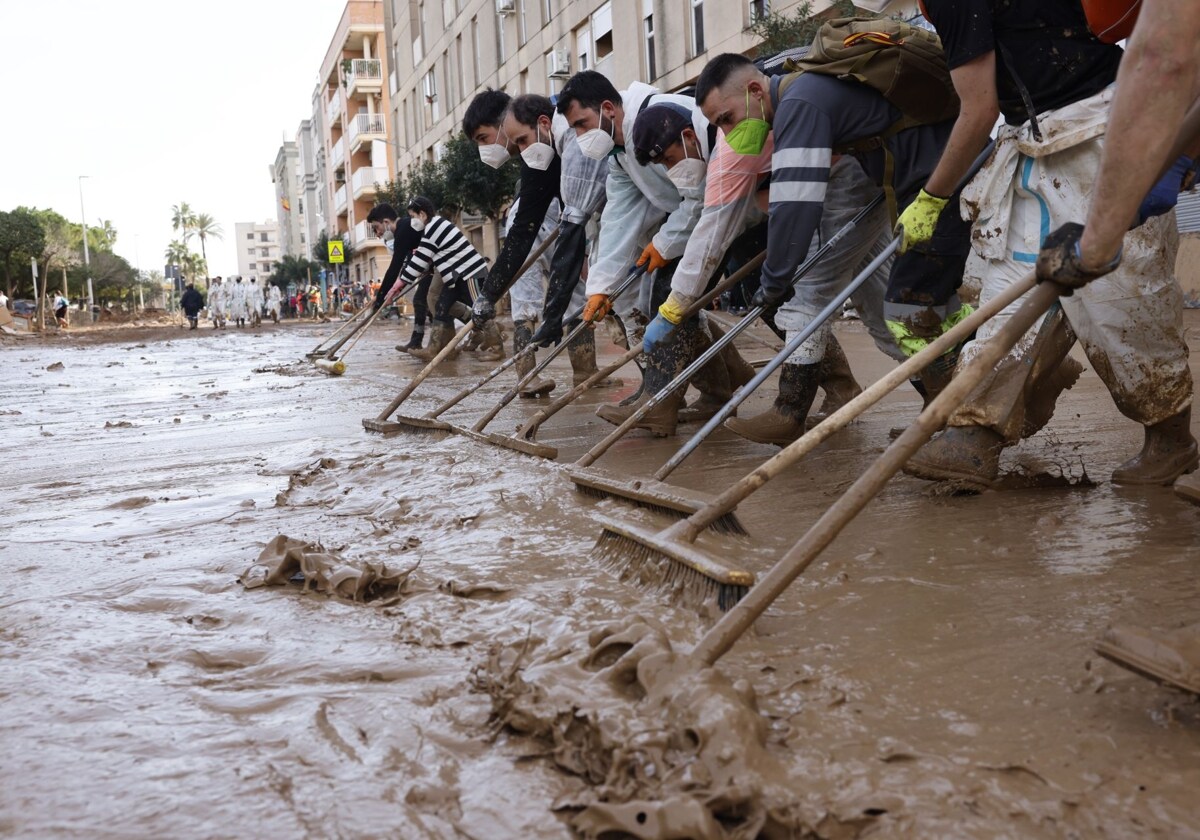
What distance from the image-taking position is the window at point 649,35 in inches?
829

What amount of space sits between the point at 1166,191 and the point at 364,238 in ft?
163

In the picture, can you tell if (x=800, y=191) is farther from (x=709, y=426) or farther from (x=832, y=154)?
(x=709, y=426)

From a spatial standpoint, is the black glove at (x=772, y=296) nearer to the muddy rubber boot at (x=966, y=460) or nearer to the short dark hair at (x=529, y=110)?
the muddy rubber boot at (x=966, y=460)

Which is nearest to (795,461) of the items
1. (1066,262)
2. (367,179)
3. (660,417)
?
(1066,262)

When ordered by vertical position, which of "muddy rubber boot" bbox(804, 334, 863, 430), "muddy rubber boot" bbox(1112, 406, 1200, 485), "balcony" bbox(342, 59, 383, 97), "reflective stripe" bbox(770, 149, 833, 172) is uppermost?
"balcony" bbox(342, 59, 383, 97)

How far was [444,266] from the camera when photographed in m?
10.1

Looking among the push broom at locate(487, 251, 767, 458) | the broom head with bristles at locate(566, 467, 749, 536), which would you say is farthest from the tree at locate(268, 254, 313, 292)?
the broom head with bristles at locate(566, 467, 749, 536)

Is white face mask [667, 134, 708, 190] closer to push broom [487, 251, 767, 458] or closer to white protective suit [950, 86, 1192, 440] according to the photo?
push broom [487, 251, 767, 458]

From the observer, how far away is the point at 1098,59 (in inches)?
111

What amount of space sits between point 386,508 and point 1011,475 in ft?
6.31

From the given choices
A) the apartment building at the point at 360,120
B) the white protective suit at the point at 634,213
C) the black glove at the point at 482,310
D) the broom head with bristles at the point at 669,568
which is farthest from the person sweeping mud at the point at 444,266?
the apartment building at the point at 360,120

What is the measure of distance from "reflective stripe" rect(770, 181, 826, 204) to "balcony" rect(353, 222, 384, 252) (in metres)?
46.3

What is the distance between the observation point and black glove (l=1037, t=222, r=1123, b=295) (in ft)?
6.29

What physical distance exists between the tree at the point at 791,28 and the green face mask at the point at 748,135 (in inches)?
436
